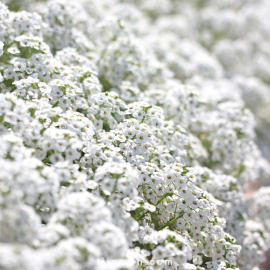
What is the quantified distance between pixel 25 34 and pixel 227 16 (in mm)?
8005

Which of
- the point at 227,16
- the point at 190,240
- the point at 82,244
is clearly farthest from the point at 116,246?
the point at 227,16

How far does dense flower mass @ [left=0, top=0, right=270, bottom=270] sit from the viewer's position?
2.94 m

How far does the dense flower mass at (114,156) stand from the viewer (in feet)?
9.63

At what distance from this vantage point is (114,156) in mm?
3980

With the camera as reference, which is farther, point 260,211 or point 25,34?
point 260,211

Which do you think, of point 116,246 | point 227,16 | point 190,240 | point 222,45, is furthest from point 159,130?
point 227,16

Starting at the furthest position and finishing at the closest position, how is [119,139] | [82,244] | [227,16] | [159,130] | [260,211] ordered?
[227,16]
[260,211]
[159,130]
[119,139]
[82,244]

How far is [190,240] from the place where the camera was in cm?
439

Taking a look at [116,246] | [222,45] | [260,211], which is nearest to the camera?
[116,246]

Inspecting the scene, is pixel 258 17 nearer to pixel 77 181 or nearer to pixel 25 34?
pixel 25 34

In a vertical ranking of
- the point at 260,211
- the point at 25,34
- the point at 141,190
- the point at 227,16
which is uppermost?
the point at 227,16

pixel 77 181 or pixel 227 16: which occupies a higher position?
pixel 227 16

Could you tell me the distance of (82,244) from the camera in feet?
9.00

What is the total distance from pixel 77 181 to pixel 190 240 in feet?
5.60
